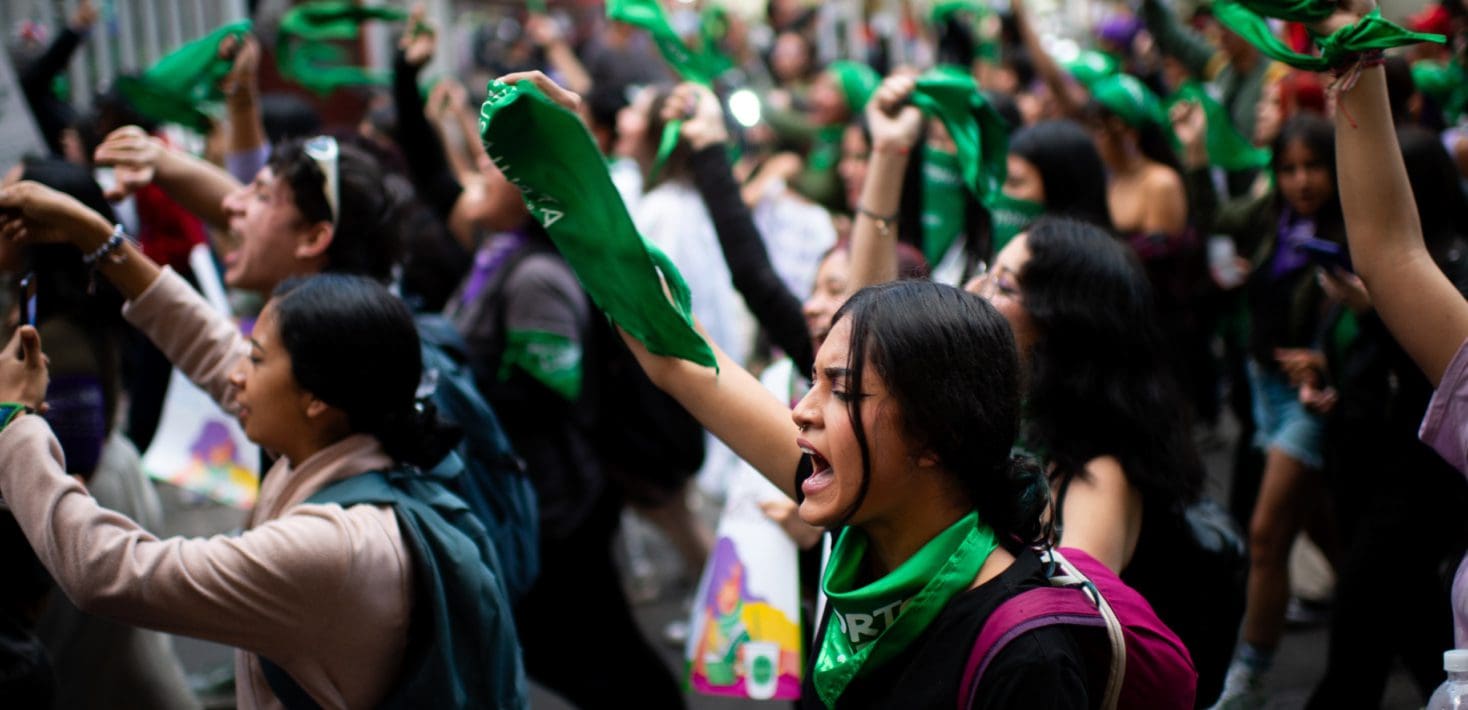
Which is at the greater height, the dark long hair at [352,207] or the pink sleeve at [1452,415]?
the pink sleeve at [1452,415]

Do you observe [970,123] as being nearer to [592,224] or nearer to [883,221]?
[883,221]

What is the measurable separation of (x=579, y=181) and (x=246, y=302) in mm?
2758

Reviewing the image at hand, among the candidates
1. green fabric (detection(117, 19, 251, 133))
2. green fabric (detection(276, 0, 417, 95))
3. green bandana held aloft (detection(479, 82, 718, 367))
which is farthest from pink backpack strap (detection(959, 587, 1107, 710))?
green fabric (detection(276, 0, 417, 95))

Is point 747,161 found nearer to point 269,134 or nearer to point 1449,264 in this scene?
point 269,134

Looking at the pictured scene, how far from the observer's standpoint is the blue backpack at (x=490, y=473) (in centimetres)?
329

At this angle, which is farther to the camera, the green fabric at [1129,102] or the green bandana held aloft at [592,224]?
the green fabric at [1129,102]

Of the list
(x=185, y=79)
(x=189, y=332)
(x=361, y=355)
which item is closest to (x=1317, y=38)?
(x=361, y=355)

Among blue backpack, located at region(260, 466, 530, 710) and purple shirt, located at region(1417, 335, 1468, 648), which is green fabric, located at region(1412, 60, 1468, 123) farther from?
blue backpack, located at region(260, 466, 530, 710)

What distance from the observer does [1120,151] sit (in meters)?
6.01

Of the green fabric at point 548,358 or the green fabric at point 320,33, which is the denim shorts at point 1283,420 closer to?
the green fabric at point 548,358

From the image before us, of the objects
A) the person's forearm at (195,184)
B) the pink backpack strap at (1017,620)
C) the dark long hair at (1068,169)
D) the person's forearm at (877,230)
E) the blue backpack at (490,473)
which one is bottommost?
the blue backpack at (490,473)

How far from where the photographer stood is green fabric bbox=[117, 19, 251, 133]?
4031 millimetres

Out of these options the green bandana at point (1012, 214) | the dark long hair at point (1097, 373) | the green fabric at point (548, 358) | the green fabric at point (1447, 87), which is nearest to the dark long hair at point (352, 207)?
the green fabric at point (548, 358)

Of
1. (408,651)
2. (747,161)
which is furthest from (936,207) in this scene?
(747,161)
